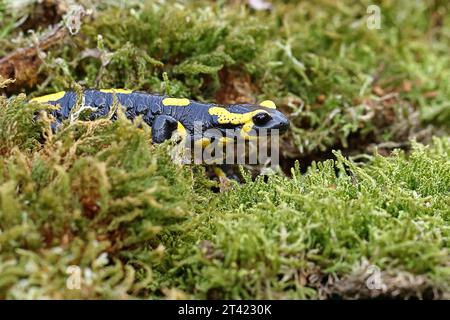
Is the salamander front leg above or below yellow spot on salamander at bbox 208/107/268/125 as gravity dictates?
below

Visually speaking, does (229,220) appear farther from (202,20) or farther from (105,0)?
(105,0)

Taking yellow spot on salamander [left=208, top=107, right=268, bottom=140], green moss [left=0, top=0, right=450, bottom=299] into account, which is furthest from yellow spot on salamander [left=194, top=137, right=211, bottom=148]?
green moss [left=0, top=0, right=450, bottom=299]

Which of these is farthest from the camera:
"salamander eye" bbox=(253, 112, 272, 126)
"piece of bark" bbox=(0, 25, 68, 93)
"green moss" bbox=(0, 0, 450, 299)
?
"piece of bark" bbox=(0, 25, 68, 93)

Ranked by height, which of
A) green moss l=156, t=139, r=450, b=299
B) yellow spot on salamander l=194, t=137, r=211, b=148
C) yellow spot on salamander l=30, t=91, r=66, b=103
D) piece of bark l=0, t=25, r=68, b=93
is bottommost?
green moss l=156, t=139, r=450, b=299

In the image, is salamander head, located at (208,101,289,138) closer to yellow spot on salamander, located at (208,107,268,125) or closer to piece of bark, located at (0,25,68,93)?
yellow spot on salamander, located at (208,107,268,125)

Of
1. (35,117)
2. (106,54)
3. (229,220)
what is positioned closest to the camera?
(229,220)

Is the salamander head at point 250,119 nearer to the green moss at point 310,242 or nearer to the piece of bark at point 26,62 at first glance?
the green moss at point 310,242

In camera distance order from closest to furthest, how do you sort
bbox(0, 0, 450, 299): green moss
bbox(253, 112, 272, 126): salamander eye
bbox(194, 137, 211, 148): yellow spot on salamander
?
1. bbox(0, 0, 450, 299): green moss
2. bbox(253, 112, 272, 126): salamander eye
3. bbox(194, 137, 211, 148): yellow spot on salamander

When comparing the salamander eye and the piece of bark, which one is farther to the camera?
the piece of bark
